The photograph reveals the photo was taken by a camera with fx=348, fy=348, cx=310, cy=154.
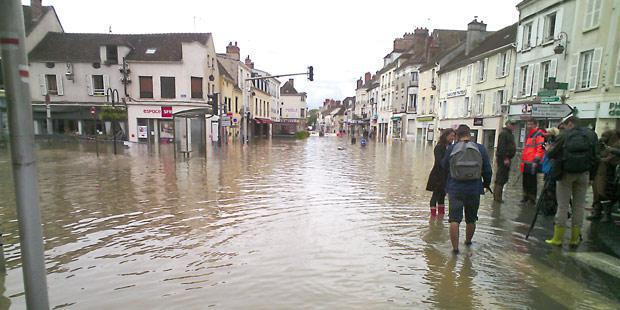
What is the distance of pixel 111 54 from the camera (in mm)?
29375

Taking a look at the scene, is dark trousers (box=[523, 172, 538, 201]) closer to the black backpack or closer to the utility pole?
the black backpack

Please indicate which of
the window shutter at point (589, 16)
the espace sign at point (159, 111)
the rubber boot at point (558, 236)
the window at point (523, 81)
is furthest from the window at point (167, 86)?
the rubber boot at point (558, 236)

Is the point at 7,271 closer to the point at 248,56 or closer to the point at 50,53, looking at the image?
the point at 50,53

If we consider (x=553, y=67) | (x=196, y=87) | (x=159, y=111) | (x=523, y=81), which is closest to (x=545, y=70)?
(x=553, y=67)

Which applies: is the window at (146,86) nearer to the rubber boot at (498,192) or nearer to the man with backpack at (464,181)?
the rubber boot at (498,192)

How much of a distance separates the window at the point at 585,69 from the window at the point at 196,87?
84.7ft

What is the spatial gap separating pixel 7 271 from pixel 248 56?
166 feet

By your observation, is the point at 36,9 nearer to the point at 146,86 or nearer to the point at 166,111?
the point at 146,86

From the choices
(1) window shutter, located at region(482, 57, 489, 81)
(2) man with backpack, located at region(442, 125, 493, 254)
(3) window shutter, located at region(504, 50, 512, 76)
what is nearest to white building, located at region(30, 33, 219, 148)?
(1) window shutter, located at region(482, 57, 489, 81)

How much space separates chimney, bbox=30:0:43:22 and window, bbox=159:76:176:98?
12.8 m

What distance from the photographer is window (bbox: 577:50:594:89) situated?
1732 cm

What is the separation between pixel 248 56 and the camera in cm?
5172

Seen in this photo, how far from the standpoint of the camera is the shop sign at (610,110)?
15.6m

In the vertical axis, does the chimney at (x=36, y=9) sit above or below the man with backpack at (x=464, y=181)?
above
